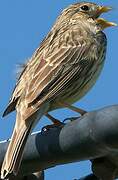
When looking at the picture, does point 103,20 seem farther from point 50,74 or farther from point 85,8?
point 50,74

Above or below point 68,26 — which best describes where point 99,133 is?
below

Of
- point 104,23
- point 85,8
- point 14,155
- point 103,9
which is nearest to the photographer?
point 14,155

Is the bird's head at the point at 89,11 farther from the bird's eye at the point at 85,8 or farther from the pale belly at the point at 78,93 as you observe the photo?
the pale belly at the point at 78,93

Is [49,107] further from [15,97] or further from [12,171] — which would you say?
[12,171]

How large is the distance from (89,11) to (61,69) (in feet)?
5.73

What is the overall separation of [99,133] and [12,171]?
0.64 metres

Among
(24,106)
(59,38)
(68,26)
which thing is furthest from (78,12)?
(24,106)

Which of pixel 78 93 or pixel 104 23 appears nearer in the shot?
pixel 78 93

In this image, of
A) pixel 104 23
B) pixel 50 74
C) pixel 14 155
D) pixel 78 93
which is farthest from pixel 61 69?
pixel 14 155

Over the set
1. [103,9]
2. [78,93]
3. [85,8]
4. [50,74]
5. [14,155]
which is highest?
[85,8]

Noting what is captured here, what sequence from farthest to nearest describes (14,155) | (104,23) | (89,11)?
1. (89,11)
2. (104,23)
3. (14,155)

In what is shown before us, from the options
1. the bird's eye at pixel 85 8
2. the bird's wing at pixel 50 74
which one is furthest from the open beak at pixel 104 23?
the bird's eye at pixel 85 8

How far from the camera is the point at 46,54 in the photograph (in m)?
5.66

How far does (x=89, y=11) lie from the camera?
22.0 ft
